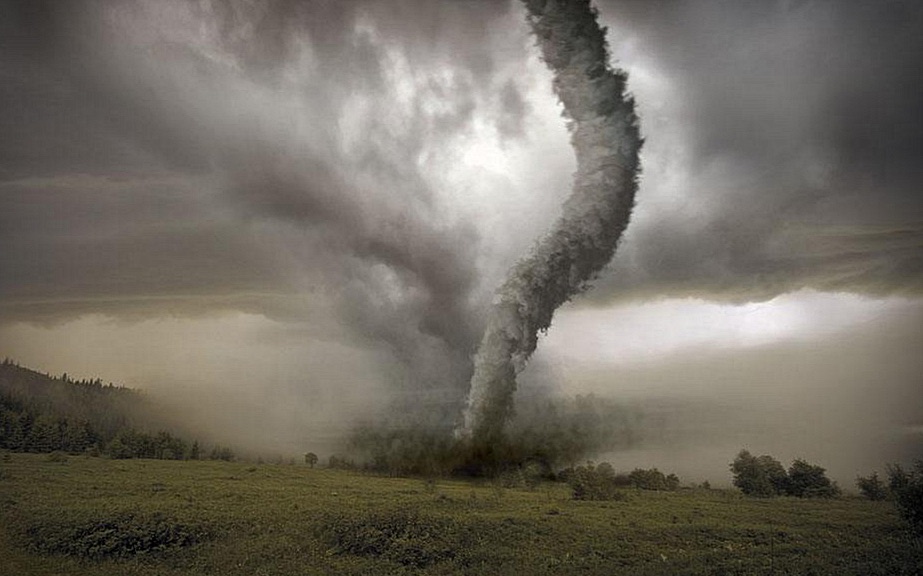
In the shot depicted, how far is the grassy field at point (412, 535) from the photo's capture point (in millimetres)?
25969

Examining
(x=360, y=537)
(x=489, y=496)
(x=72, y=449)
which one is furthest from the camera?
(x=72, y=449)

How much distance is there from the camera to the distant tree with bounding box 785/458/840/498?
4675 cm

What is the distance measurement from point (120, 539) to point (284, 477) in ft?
62.2

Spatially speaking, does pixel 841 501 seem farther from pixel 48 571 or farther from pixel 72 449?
pixel 72 449

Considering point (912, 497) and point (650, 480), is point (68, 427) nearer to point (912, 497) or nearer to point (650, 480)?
point (650, 480)

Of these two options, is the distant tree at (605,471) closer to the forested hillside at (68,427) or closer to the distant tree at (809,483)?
the distant tree at (809,483)

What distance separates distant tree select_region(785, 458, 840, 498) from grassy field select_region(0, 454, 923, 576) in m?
9.32

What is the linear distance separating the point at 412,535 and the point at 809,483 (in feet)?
110

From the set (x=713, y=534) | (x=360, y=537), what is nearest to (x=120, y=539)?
(x=360, y=537)

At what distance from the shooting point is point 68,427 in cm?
6831

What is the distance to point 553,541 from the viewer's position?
28203 millimetres

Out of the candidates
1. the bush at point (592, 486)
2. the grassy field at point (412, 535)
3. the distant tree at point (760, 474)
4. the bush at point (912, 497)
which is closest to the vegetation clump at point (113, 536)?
the grassy field at point (412, 535)

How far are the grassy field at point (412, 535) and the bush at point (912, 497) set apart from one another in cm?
101

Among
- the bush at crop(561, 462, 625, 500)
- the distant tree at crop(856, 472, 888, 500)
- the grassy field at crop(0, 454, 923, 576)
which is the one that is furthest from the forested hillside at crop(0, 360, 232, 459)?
the distant tree at crop(856, 472, 888, 500)
